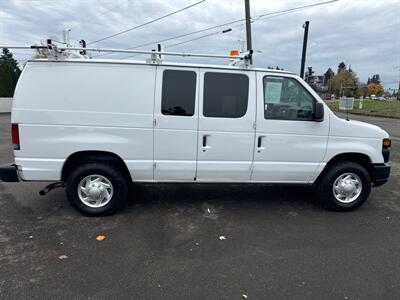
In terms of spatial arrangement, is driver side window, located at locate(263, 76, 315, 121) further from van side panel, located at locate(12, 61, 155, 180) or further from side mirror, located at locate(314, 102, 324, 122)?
van side panel, located at locate(12, 61, 155, 180)

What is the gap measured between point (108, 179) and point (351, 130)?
12.1 feet

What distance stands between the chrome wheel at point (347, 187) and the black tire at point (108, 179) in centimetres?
327

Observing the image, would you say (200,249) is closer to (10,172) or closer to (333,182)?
(333,182)

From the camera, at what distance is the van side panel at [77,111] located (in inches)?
156

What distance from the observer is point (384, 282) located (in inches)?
115

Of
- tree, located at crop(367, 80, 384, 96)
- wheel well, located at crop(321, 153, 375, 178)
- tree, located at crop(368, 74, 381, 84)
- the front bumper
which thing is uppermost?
tree, located at crop(368, 74, 381, 84)

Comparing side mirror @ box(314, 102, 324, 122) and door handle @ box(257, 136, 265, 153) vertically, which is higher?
side mirror @ box(314, 102, 324, 122)

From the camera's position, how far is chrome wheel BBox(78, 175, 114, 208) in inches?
167

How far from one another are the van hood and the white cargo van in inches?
0.6

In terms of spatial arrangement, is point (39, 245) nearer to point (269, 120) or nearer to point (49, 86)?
point (49, 86)

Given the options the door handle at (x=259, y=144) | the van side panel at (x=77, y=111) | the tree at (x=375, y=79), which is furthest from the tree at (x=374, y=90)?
the van side panel at (x=77, y=111)

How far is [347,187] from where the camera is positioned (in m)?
4.65

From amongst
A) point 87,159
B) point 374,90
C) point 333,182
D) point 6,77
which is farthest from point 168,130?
point 374,90

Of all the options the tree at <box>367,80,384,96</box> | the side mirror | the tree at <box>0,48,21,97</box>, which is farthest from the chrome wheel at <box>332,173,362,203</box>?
the tree at <box>367,80,384,96</box>
